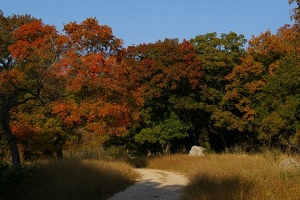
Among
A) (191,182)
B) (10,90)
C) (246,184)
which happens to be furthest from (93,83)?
(246,184)

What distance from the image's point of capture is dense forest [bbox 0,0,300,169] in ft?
59.4

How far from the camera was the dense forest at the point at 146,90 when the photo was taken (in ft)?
59.4

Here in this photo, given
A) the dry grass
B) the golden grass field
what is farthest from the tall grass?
the dry grass

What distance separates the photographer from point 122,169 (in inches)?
674

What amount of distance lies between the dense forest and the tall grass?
189cm

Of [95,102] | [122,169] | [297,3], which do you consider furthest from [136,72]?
[297,3]

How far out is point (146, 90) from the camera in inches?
1264

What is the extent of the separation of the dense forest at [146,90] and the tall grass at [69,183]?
1.89 m

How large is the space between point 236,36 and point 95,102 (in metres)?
20.4

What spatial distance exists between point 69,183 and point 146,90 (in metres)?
21.2

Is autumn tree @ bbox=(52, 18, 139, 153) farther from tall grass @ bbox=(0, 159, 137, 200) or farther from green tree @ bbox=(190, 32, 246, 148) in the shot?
green tree @ bbox=(190, 32, 246, 148)

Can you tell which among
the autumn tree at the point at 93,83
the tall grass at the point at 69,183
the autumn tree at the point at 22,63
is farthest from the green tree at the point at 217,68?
the tall grass at the point at 69,183

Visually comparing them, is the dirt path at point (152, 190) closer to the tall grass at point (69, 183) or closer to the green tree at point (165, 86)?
the tall grass at point (69, 183)

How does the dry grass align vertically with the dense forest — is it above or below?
below
